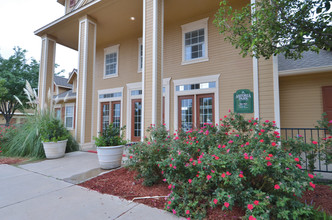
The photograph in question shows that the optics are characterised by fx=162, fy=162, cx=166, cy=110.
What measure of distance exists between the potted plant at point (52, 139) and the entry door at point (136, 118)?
307 centimetres

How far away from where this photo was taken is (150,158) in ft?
9.60

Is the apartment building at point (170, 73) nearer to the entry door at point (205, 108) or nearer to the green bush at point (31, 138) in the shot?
the entry door at point (205, 108)

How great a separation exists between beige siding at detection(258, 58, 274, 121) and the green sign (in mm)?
1320

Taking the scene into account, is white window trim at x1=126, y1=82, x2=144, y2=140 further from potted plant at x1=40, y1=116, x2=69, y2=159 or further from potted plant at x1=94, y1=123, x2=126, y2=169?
potted plant at x1=94, y1=123, x2=126, y2=169

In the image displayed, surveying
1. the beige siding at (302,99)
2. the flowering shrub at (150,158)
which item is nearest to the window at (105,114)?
the flowering shrub at (150,158)

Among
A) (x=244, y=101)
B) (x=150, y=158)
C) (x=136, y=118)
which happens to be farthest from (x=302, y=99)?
(x=136, y=118)

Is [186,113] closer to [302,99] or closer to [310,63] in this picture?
[302,99]

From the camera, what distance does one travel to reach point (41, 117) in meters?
5.38

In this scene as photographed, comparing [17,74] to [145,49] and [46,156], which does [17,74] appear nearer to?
[46,156]

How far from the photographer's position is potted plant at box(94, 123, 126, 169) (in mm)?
3805

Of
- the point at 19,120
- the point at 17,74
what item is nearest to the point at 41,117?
the point at 19,120


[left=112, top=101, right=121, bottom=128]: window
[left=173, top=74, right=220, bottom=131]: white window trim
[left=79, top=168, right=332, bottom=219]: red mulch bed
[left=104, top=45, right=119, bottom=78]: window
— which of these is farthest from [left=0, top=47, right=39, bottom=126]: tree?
[left=79, top=168, right=332, bottom=219]: red mulch bed

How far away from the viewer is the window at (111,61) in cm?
866

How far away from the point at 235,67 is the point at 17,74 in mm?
16113
